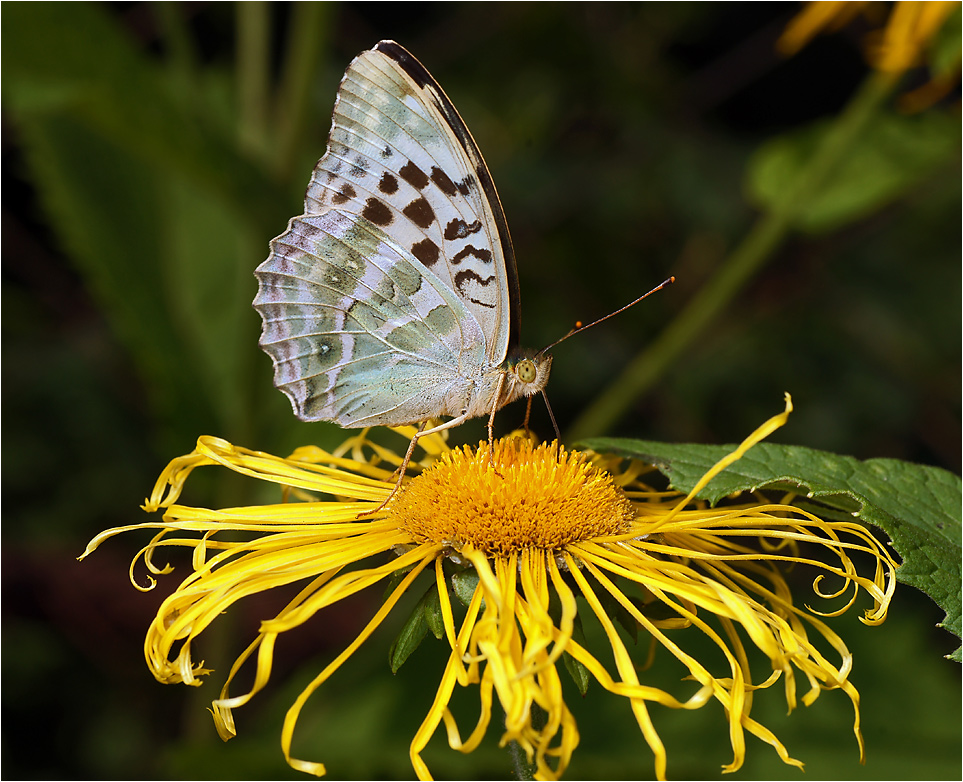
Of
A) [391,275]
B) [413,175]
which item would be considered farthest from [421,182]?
[391,275]

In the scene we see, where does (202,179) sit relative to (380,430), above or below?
above

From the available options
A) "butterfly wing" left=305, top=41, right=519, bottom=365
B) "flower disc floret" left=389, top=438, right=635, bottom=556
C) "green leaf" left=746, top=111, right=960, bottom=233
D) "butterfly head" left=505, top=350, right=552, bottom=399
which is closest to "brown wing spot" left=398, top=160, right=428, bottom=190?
"butterfly wing" left=305, top=41, right=519, bottom=365

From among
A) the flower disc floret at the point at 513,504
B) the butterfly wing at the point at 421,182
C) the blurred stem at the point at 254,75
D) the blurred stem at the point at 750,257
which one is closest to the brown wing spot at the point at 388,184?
the butterfly wing at the point at 421,182

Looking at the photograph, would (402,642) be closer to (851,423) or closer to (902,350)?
(851,423)

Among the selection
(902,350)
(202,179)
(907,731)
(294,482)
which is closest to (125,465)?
(202,179)

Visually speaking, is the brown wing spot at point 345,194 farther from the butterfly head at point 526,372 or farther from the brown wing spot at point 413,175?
the butterfly head at point 526,372

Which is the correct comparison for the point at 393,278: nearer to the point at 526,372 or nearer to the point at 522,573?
the point at 526,372

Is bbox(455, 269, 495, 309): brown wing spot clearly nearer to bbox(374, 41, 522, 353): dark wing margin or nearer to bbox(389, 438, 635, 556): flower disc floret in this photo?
bbox(374, 41, 522, 353): dark wing margin

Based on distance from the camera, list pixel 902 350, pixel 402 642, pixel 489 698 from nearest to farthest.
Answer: pixel 489 698 < pixel 402 642 < pixel 902 350
